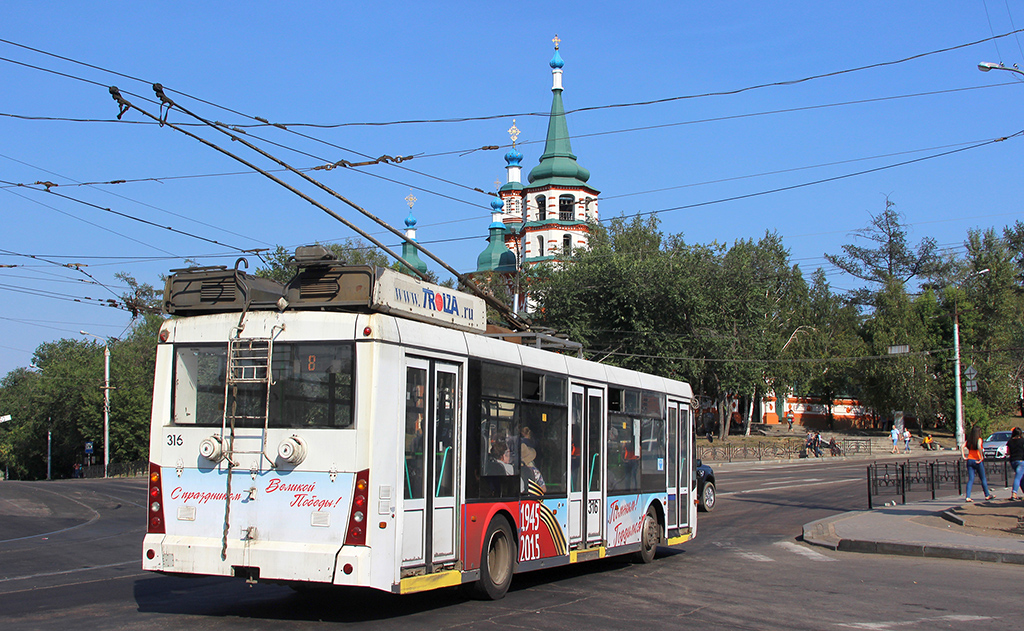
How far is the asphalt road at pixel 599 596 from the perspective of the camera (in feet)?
27.7

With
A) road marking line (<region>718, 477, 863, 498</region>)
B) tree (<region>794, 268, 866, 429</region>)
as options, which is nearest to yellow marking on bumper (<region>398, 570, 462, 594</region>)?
road marking line (<region>718, 477, 863, 498</region>)

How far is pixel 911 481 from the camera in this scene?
2478 cm

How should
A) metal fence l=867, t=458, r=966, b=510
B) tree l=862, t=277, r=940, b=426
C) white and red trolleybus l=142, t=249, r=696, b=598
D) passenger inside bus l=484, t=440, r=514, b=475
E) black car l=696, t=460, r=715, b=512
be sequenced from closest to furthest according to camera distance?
white and red trolleybus l=142, t=249, r=696, b=598
passenger inside bus l=484, t=440, r=514, b=475
black car l=696, t=460, r=715, b=512
metal fence l=867, t=458, r=966, b=510
tree l=862, t=277, r=940, b=426

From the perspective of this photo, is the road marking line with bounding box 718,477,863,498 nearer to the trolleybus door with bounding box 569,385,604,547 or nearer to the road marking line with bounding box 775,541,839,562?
the road marking line with bounding box 775,541,839,562

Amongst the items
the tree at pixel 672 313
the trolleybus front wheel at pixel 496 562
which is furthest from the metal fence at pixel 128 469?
the trolleybus front wheel at pixel 496 562

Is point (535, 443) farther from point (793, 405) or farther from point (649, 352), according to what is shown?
point (793, 405)

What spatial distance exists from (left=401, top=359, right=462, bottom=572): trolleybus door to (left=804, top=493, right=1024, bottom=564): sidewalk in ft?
28.7

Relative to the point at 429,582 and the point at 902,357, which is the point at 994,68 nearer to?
the point at 429,582

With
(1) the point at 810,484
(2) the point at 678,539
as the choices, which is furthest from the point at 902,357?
(2) the point at 678,539

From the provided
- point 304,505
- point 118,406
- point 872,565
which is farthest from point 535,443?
point 118,406

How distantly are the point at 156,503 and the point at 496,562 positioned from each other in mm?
3421

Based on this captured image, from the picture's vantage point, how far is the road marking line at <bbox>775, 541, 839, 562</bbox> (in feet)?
46.3

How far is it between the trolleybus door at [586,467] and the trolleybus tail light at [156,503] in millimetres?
4838

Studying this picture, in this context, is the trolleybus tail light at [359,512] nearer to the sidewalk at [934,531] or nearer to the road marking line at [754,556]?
the road marking line at [754,556]
